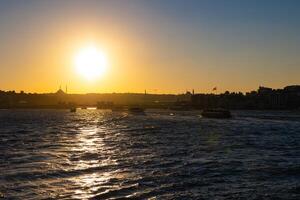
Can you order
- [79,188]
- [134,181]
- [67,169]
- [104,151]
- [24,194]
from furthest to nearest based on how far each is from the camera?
[104,151] → [67,169] → [134,181] → [79,188] → [24,194]

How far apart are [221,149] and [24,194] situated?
34.3 metres

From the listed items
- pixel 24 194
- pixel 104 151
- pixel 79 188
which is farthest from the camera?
pixel 104 151

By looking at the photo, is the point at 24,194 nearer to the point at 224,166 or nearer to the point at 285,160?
the point at 224,166

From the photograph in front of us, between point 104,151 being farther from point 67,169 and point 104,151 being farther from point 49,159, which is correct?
point 67,169

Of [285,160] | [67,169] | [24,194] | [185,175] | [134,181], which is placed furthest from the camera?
[285,160]

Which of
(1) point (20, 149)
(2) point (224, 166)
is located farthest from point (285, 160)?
(1) point (20, 149)

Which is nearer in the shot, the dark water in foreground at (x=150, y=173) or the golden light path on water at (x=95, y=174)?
the dark water in foreground at (x=150, y=173)

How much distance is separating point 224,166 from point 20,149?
1057 inches

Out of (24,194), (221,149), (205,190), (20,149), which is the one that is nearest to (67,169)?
(24,194)

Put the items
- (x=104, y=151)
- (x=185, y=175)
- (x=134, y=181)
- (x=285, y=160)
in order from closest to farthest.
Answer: (x=134, y=181) < (x=185, y=175) < (x=285, y=160) < (x=104, y=151)

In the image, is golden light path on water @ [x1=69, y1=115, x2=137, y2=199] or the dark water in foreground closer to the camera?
the dark water in foreground

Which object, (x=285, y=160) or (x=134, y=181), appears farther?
(x=285, y=160)

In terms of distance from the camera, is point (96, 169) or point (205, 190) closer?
point (205, 190)

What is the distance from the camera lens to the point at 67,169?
44531mm
